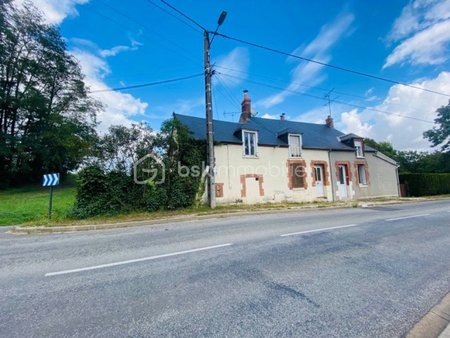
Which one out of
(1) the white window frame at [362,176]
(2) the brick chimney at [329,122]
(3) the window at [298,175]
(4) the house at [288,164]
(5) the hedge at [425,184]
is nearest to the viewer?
(4) the house at [288,164]

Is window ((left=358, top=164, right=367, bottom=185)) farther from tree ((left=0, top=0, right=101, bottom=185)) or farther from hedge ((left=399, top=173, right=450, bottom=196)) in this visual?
tree ((left=0, top=0, right=101, bottom=185))

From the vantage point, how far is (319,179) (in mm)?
19078

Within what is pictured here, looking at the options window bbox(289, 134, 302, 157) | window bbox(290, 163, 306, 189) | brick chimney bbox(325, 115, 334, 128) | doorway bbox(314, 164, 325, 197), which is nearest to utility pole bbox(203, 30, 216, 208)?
window bbox(290, 163, 306, 189)

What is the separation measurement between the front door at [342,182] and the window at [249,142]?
346 inches

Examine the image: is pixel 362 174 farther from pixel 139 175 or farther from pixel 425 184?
pixel 139 175

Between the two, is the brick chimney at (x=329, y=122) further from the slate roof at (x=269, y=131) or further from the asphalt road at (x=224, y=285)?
the asphalt road at (x=224, y=285)

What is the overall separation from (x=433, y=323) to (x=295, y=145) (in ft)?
53.7

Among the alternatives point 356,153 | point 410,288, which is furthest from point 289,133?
point 410,288

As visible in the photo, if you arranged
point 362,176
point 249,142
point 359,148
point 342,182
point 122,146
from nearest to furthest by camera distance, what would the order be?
point 122,146
point 249,142
point 342,182
point 362,176
point 359,148

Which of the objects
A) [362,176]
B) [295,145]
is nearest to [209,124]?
[295,145]

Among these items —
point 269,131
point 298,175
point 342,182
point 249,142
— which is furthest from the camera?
point 342,182

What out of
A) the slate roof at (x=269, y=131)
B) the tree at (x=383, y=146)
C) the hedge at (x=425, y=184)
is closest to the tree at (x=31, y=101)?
the slate roof at (x=269, y=131)

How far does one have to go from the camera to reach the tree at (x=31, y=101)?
24.3 metres

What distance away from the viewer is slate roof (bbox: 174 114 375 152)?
16172 mm
